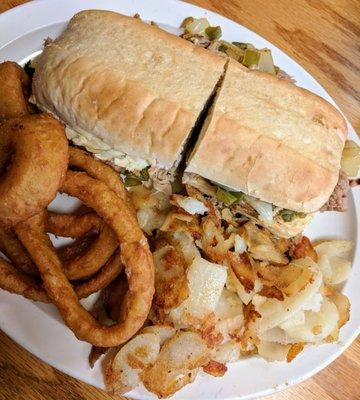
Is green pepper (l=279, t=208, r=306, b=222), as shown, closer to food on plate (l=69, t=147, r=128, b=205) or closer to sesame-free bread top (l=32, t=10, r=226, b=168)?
sesame-free bread top (l=32, t=10, r=226, b=168)

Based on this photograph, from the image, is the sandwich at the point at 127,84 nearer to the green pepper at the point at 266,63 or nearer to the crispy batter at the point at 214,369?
the green pepper at the point at 266,63

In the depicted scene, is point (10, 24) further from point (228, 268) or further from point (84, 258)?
point (228, 268)

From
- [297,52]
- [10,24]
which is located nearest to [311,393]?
[297,52]

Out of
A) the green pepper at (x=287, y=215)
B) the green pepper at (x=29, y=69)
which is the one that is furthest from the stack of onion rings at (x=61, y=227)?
the green pepper at (x=287, y=215)

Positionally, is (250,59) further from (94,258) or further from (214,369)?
A: (214,369)

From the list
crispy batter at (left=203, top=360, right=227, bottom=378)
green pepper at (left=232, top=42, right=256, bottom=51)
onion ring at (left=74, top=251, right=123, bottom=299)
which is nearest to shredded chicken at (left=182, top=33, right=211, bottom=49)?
green pepper at (left=232, top=42, right=256, bottom=51)

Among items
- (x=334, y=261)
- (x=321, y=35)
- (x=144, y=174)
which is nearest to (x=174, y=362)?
(x=144, y=174)
